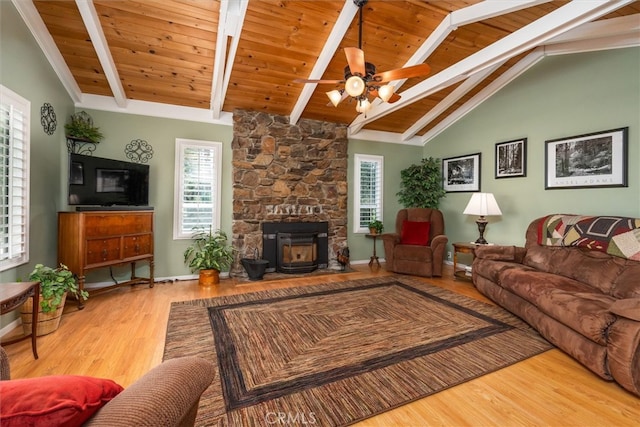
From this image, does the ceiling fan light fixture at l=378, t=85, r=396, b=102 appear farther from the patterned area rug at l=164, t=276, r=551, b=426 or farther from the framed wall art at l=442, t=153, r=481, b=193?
the framed wall art at l=442, t=153, r=481, b=193

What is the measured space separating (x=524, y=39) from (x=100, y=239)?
509cm

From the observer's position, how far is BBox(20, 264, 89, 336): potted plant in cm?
248

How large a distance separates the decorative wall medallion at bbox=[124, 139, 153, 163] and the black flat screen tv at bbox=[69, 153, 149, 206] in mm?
347

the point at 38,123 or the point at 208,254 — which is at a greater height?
the point at 38,123

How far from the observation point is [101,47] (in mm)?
3012

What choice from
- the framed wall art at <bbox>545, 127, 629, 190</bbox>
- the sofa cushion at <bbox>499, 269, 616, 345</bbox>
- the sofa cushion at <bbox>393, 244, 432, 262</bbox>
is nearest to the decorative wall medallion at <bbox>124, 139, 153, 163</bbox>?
the sofa cushion at <bbox>393, 244, 432, 262</bbox>

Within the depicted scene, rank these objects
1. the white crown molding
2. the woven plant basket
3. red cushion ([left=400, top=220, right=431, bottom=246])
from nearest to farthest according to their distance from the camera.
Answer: the woven plant basket
the white crown molding
red cushion ([left=400, top=220, right=431, bottom=246])

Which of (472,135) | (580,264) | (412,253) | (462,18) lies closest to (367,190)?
(412,253)

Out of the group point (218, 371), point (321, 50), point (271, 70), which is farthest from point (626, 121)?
point (218, 371)

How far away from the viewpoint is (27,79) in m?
2.67

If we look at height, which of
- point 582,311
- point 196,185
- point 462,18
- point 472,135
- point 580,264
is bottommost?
point 582,311

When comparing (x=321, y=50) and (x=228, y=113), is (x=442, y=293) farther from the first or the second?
(x=228, y=113)

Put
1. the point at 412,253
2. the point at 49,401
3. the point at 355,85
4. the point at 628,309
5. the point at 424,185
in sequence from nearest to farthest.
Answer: the point at 49,401
the point at 628,309
the point at 355,85
the point at 412,253
the point at 424,185

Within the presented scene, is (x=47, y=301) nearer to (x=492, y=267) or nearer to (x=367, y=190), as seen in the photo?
(x=492, y=267)
